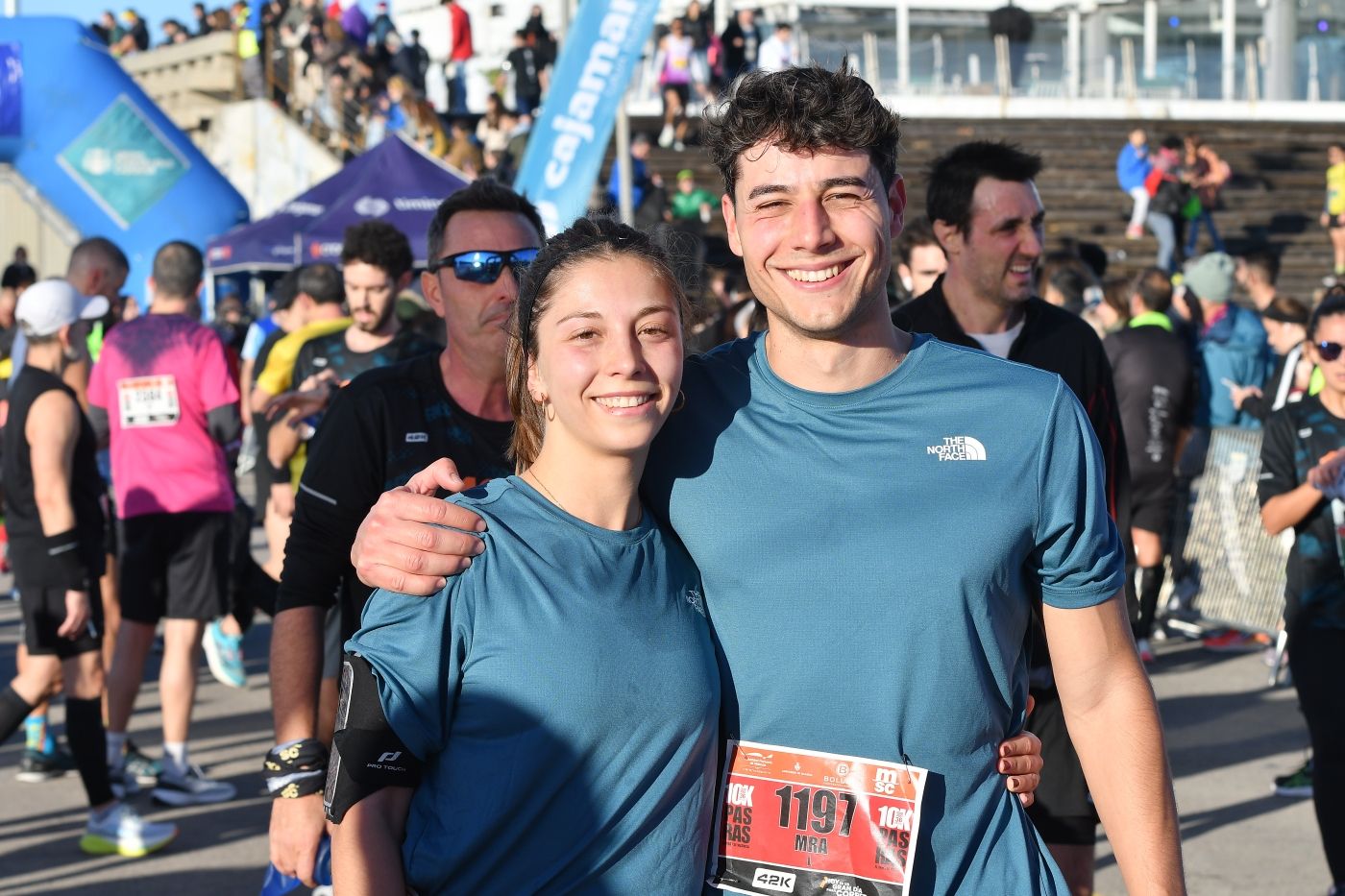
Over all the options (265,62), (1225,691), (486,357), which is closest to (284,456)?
(486,357)

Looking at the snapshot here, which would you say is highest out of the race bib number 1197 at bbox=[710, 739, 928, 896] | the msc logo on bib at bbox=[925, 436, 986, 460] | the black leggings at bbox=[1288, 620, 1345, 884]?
the msc logo on bib at bbox=[925, 436, 986, 460]

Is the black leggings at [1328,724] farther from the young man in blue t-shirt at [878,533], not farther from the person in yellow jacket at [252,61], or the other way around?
the person in yellow jacket at [252,61]

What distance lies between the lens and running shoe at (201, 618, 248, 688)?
30.6 ft

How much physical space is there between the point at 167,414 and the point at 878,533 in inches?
219

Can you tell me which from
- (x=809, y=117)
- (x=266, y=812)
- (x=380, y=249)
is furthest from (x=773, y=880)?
(x=266, y=812)

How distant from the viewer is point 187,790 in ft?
23.0

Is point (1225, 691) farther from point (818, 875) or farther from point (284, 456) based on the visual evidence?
point (818, 875)

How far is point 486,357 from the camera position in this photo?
3648 millimetres

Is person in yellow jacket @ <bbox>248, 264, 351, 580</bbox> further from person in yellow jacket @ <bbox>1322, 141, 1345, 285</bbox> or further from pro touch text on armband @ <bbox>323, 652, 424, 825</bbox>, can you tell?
person in yellow jacket @ <bbox>1322, 141, 1345, 285</bbox>

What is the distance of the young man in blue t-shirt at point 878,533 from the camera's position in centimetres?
244

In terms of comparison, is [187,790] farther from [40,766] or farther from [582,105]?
[582,105]

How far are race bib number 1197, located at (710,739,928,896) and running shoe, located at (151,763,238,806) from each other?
4987 millimetres

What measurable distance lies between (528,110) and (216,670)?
1716cm

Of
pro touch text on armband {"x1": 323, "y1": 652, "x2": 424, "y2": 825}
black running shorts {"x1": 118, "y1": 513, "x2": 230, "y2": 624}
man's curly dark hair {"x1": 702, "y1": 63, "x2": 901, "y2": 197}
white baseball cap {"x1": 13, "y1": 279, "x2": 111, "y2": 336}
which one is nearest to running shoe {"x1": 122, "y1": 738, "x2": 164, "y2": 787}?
black running shorts {"x1": 118, "y1": 513, "x2": 230, "y2": 624}
